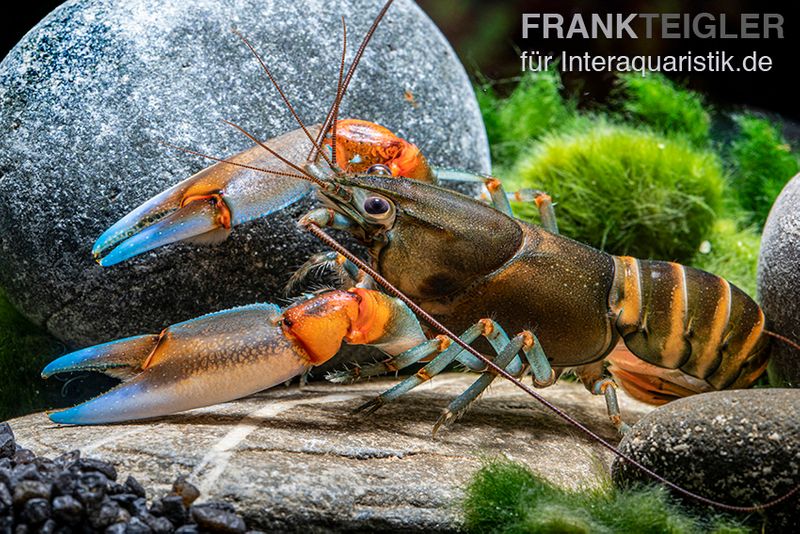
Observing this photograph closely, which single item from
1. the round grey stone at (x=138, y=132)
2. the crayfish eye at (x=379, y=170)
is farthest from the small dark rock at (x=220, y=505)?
the crayfish eye at (x=379, y=170)

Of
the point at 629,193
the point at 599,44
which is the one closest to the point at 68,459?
the point at 629,193

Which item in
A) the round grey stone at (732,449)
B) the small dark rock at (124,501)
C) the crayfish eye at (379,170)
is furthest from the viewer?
the crayfish eye at (379,170)

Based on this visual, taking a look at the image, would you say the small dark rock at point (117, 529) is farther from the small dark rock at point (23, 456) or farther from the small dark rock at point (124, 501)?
the small dark rock at point (23, 456)

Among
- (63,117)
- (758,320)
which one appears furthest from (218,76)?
(758,320)

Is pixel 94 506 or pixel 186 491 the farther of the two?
pixel 186 491

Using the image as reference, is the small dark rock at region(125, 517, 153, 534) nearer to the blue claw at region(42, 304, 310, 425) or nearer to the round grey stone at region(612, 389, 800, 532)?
the blue claw at region(42, 304, 310, 425)

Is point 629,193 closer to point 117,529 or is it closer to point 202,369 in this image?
point 202,369

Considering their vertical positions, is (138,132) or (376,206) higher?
(138,132)
